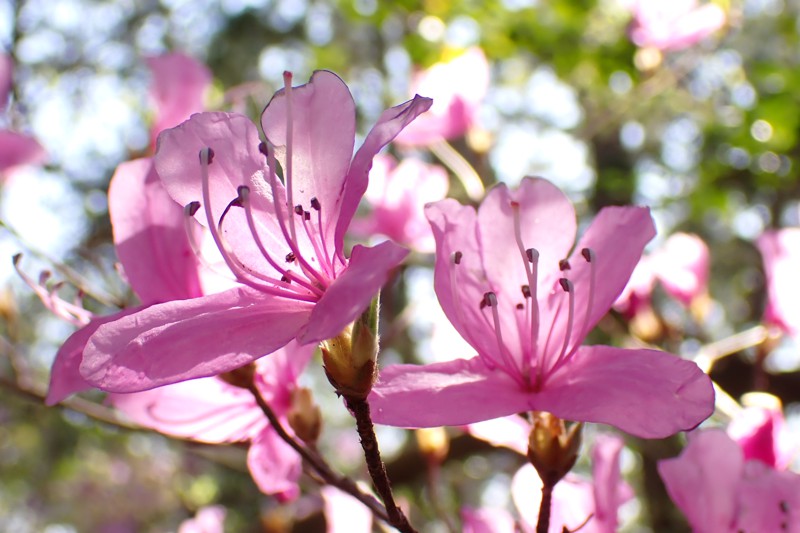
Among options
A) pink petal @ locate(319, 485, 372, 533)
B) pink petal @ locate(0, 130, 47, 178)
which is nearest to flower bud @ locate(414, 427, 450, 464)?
pink petal @ locate(319, 485, 372, 533)

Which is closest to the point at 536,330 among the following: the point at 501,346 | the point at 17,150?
the point at 501,346

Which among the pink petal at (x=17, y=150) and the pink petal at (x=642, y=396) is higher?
the pink petal at (x=17, y=150)

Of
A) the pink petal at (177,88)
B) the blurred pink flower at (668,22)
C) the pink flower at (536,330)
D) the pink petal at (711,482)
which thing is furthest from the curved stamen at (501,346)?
the blurred pink flower at (668,22)

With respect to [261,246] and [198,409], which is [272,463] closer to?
[198,409]

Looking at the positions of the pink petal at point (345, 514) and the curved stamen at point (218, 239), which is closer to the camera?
the curved stamen at point (218, 239)

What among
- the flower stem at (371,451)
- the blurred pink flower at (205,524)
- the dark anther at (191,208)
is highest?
the dark anther at (191,208)

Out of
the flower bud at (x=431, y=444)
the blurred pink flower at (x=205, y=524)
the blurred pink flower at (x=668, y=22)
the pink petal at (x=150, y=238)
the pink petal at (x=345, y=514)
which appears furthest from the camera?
the blurred pink flower at (x=668, y=22)

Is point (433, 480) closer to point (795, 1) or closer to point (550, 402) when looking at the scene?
point (550, 402)

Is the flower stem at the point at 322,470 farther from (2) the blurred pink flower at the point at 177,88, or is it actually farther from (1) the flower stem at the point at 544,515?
(2) the blurred pink flower at the point at 177,88
